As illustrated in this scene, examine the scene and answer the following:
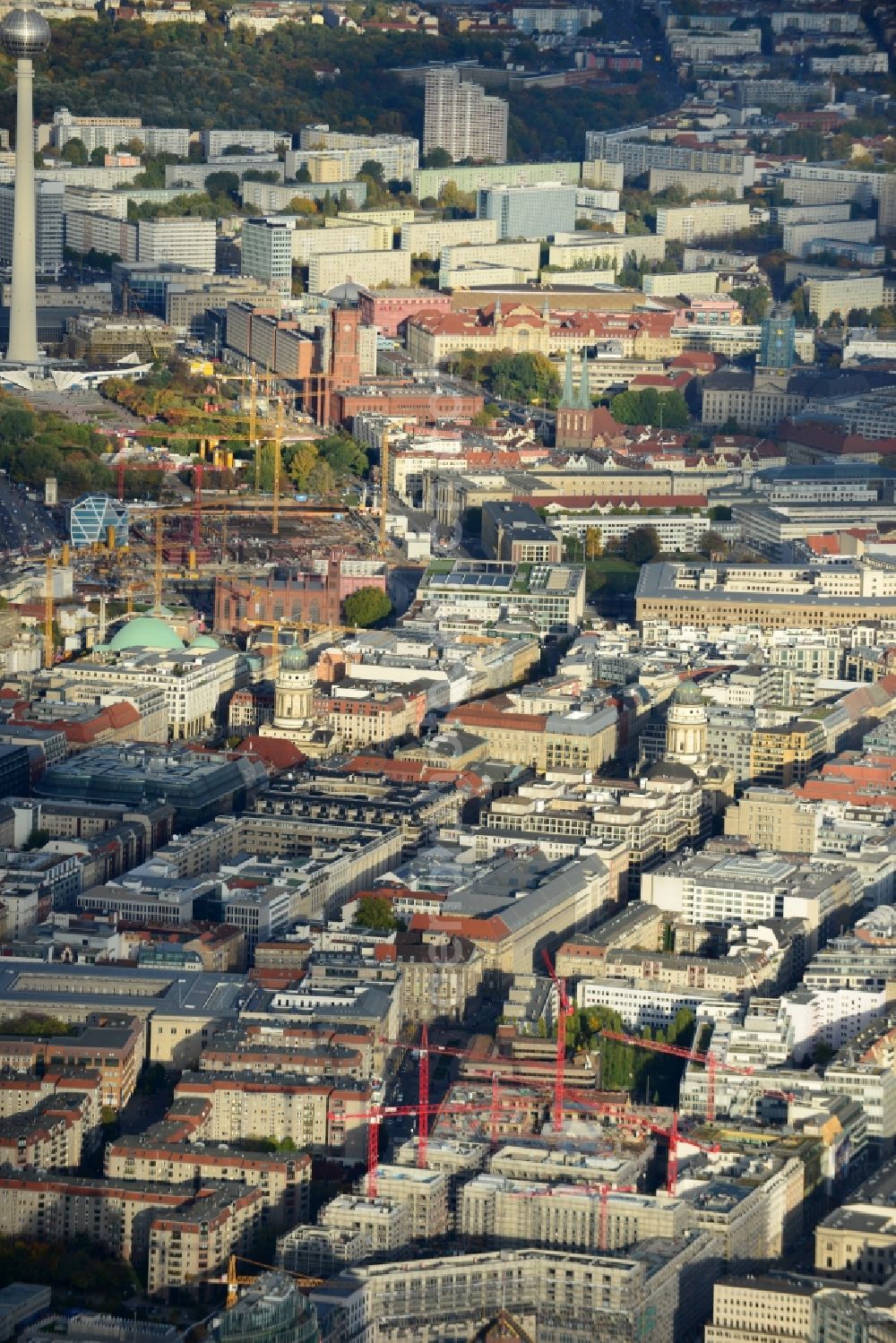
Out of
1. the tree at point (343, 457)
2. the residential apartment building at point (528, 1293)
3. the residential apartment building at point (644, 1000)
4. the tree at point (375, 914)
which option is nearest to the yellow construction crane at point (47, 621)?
the tree at point (343, 457)

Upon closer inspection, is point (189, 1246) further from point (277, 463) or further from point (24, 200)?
point (24, 200)

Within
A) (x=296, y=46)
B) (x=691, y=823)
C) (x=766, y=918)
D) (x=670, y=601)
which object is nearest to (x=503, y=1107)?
(x=766, y=918)

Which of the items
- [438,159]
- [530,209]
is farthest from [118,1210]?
[438,159]

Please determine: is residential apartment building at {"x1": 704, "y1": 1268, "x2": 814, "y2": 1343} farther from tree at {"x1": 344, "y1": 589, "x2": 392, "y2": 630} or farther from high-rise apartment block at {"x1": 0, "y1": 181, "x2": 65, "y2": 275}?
high-rise apartment block at {"x1": 0, "y1": 181, "x2": 65, "y2": 275}

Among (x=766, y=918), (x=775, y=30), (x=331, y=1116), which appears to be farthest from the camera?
(x=775, y=30)

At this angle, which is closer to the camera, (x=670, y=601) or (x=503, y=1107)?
(x=503, y=1107)

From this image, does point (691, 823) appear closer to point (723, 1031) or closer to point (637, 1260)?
point (723, 1031)
